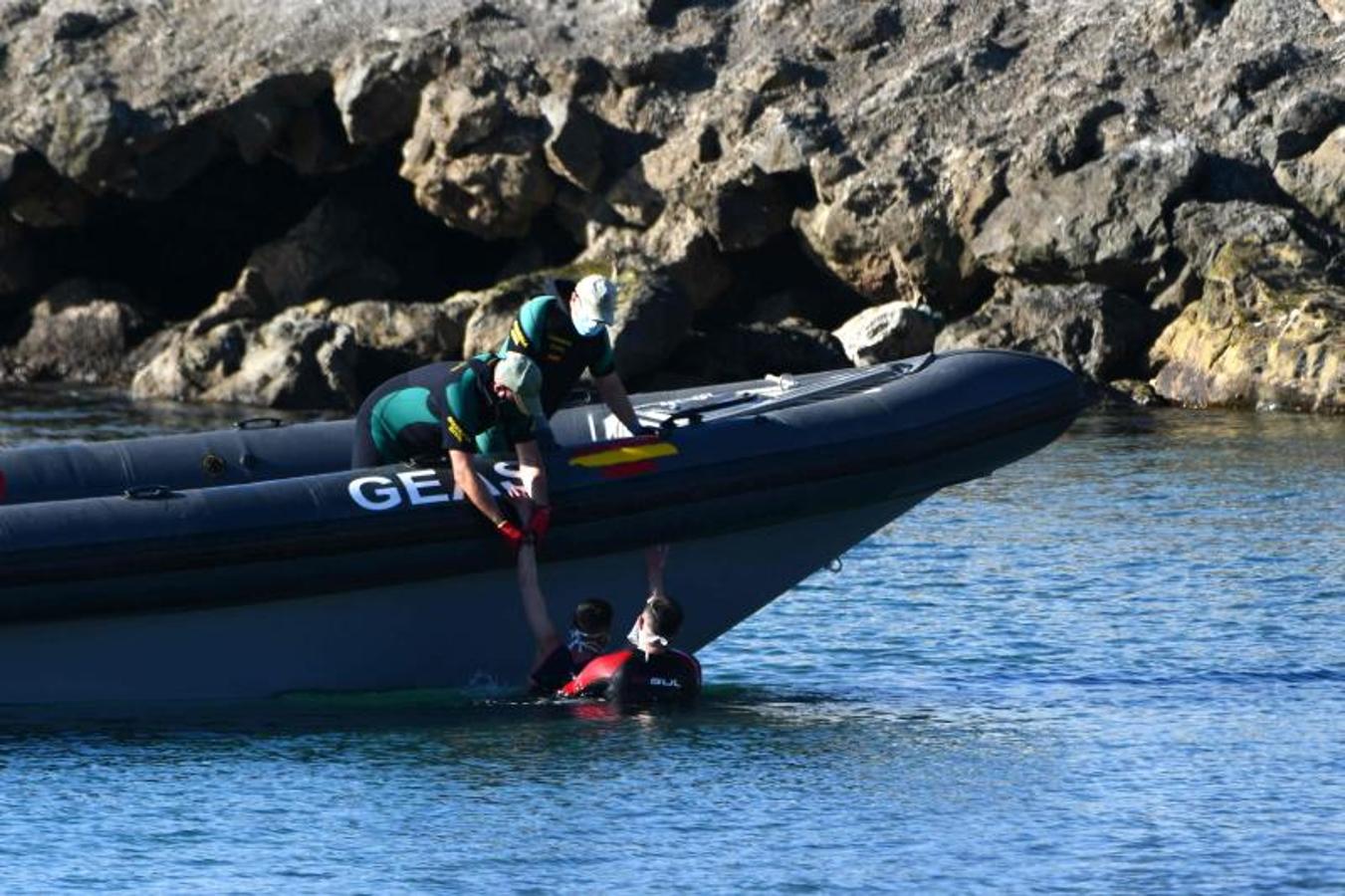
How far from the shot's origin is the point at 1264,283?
62.1 ft

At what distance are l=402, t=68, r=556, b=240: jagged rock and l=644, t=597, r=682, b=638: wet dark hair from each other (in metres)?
13.3

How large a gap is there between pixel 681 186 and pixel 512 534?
12.7 meters

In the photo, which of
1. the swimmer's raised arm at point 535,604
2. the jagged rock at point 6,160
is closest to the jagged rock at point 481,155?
the jagged rock at point 6,160

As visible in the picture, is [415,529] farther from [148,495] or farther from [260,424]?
[260,424]

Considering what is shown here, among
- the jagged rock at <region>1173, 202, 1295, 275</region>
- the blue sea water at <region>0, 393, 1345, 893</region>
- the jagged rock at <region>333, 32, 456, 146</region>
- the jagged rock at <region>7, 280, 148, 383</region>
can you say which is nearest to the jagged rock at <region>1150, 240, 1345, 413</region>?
the jagged rock at <region>1173, 202, 1295, 275</region>

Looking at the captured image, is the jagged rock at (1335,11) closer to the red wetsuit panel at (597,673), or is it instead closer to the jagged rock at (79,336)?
the jagged rock at (79,336)

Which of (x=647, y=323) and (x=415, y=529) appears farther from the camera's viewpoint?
(x=647, y=323)

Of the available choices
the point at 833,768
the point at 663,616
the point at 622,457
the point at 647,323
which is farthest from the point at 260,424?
the point at 647,323

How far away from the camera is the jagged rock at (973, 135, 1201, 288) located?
777 inches

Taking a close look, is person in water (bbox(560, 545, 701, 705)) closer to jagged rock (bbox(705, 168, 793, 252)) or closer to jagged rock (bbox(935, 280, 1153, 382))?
jagged rock (bbox(935, 280, 1153, 382))

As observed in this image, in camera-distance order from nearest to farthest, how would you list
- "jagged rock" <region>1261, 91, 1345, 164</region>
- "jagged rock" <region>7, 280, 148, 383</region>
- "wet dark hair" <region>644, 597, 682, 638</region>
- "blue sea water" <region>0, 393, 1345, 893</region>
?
"blue sea water" <region>0, 393, 1345, 893</region>, "wet dark hair" <region>644, 597, 682, 638</region>, "jagged rock" <region>1261, 91, 1345, 164</region>, "jagged rock" <region>7, 280, 148, 383</region>

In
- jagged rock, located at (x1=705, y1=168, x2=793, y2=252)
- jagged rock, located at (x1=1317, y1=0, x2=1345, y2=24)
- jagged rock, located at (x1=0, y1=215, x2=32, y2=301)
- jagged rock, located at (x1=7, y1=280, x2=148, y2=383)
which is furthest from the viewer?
jagged rock, located at (x1=0, y1=215, x2=32, y2=301)

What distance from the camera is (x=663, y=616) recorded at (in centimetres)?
903

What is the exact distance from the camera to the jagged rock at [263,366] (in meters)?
20.5
